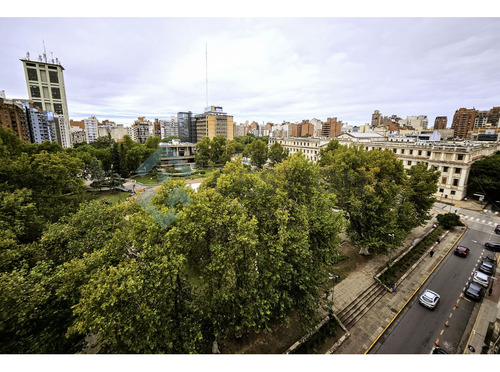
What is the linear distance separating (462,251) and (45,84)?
8936cm

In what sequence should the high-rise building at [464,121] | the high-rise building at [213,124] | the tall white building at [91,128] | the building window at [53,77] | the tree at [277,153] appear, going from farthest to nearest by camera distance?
the tall white building at [91,128], the high-rise building at [464,121], the high-rise building at [213,124], the building window at [53,77], the tree at [277,153]

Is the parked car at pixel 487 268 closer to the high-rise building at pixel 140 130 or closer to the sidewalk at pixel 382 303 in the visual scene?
the sidewalk at pixel 382 303

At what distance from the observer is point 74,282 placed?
27.7 feet

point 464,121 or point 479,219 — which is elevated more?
point 464,121

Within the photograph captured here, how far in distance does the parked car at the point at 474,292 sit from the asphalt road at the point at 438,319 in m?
0.41

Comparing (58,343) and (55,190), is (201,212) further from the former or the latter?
(55,190)

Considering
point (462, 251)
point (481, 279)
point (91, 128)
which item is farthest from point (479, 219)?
point (91, 128)

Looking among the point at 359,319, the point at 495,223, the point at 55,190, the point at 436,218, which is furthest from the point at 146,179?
the point at 495,223

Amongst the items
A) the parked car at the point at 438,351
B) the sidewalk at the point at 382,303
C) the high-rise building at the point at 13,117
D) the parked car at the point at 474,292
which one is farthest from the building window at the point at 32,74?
the parked car at the point at 474,292

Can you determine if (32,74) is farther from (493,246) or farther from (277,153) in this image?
(493,246)

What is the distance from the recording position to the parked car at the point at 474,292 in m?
14.6

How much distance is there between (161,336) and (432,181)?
25450 millimetres

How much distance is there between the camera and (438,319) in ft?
43.9

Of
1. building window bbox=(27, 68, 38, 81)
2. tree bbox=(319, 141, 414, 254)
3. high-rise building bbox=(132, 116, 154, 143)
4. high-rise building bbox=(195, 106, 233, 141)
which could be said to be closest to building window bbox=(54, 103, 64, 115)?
building window bbox=(27, 68, 38, 81)
